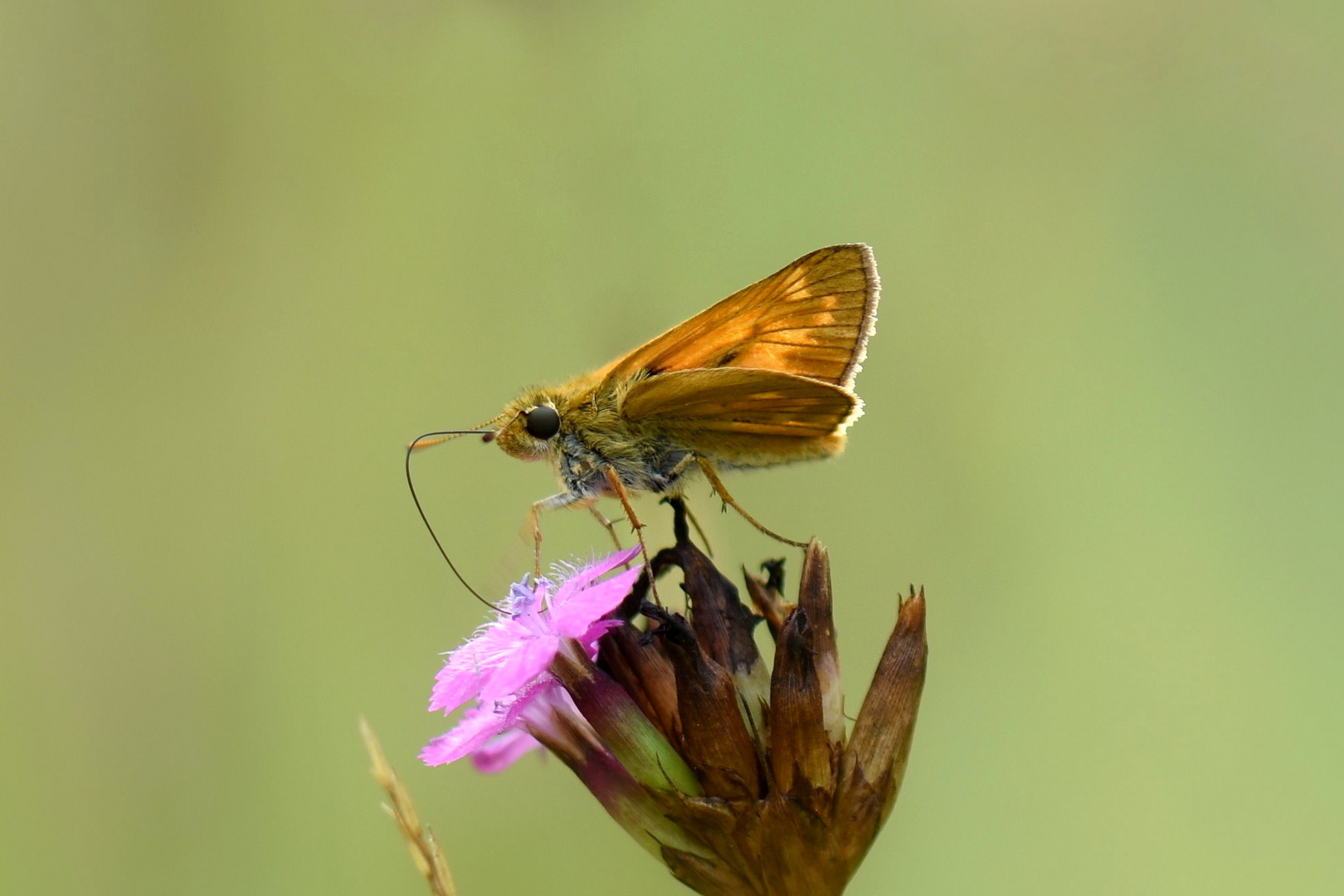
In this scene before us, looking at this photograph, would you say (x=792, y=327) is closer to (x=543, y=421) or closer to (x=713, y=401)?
(x=713, y=401)

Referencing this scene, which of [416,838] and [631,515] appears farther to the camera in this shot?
[631,515]

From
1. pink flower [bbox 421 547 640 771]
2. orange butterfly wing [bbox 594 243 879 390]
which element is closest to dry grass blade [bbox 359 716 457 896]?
pink flower [bbox 421 547 640 771]

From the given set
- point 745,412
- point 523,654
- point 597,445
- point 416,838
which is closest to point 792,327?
point 745,412

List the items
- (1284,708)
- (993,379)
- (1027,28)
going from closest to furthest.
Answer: (1284,708)
(993,379)
(1027,28)

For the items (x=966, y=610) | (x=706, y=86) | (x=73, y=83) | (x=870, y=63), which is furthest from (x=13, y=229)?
(x=966, y=610)

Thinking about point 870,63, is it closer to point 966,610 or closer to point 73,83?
point 966,610

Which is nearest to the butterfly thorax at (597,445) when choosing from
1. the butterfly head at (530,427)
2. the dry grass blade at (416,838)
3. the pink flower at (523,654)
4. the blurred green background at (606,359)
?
the butterfly head at (530,427)

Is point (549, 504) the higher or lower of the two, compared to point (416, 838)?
higher
